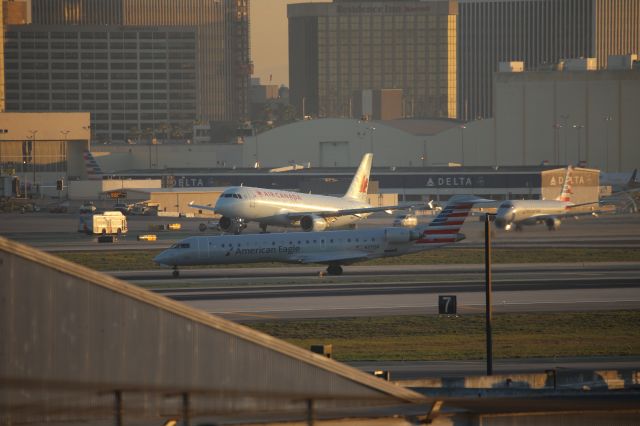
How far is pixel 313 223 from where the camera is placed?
4001 inches

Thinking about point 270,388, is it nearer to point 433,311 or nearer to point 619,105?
point 433,311

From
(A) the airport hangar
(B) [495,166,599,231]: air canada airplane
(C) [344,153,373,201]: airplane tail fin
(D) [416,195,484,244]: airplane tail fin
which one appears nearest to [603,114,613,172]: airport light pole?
(A) the airport hangar

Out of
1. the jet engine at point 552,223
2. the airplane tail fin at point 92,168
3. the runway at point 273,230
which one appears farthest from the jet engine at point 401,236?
the airplane tail fin at point 92,168

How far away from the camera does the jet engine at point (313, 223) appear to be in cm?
10131

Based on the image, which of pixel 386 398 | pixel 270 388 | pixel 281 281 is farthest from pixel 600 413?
pixel 281 281

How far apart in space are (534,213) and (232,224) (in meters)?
25.0

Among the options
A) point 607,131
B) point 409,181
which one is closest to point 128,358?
point 409,181

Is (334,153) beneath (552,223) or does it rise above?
above

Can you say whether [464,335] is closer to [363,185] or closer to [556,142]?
[363,185]

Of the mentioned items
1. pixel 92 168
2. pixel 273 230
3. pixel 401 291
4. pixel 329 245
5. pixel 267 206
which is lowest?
pixel 401 291

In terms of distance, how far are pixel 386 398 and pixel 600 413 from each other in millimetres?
5593

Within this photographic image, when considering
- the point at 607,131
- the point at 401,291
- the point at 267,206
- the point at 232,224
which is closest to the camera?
the point at 401,291

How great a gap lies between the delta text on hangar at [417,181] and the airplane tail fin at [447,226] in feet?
248

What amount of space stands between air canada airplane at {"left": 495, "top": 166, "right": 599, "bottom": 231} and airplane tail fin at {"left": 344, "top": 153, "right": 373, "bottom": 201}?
1498cm
